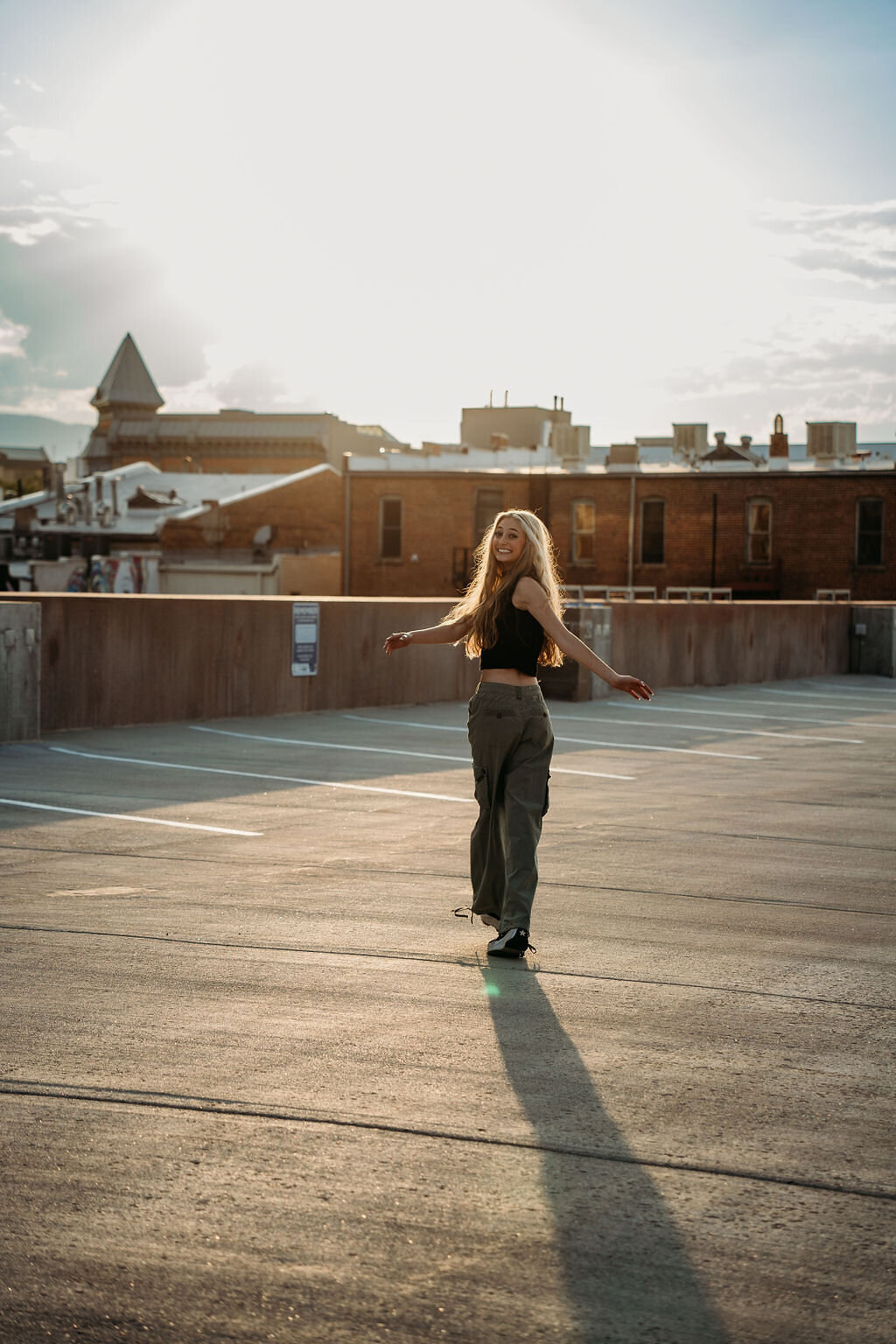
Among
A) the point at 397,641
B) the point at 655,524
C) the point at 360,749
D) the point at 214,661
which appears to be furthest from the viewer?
the point at 655,524

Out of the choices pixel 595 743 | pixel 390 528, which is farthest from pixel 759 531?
pixel 595 743

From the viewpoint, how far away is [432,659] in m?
21.0

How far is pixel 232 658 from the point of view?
17734mm

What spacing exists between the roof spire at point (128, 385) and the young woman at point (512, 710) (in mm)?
148573

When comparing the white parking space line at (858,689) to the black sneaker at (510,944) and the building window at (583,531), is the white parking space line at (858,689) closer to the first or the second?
the black sneaker at (510,944)

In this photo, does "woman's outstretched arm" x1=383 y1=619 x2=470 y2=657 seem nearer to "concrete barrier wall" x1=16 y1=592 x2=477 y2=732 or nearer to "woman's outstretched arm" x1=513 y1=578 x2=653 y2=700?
"woman's outstretched arm" x1=513 y1=578 x2=653 y2=700

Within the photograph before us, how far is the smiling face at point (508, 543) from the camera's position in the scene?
6.66 meters

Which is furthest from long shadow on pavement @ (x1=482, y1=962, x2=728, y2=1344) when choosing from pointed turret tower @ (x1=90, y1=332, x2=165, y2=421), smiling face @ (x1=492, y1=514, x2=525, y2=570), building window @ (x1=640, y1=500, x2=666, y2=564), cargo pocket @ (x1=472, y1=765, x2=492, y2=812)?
pointed turret tower @ (x1=90, y1=332, x2=165, y2=421)

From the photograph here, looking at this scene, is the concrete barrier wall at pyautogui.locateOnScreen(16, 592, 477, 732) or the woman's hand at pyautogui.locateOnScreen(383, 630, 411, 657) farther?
the concrete barrier wall at pyautogui.locateOnScreen(16, 592, 477, 732)

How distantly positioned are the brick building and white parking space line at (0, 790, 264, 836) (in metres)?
38.0

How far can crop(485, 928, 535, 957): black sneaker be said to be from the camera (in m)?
6.40

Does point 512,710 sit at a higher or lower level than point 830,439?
lower

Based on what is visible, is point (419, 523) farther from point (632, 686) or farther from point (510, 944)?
point (510, 944)

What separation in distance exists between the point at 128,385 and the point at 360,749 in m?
142
